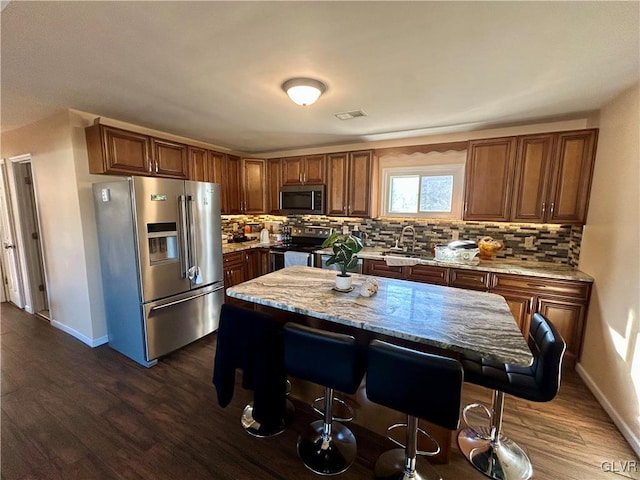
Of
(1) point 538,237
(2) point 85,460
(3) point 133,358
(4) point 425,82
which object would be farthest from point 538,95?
(3) point 133,358

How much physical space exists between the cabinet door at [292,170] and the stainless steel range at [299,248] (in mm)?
846

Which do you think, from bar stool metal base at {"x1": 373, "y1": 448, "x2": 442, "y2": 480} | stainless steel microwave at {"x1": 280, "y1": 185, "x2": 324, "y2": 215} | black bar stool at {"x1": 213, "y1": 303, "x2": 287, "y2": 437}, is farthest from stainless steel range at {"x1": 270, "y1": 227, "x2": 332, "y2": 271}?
bar stool metal base at {"x1": 373, "y1": 448, "x2": 442, "y2": 480}

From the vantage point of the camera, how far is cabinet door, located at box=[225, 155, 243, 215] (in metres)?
4.23

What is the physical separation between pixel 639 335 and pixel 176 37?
3.48 metres

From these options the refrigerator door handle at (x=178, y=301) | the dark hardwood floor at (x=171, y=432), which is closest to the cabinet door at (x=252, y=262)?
the refrigerator door handle at (x=178, y=301)

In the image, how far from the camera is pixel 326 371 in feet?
4.67

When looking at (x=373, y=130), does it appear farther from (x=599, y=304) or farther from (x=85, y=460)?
(x=85, y=460)

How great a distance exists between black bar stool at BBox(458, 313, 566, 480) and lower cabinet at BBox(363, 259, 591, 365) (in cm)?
129

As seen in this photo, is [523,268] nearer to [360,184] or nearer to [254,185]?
[360,184]

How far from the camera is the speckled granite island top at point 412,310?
4.11ft

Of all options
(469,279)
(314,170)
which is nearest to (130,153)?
(314,170)

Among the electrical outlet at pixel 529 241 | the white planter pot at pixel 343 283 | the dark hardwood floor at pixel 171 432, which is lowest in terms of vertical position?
the dark hardwood floor at pixel 171 432

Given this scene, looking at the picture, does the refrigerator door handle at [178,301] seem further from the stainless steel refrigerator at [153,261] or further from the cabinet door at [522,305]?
the cabinet door at [522,305]

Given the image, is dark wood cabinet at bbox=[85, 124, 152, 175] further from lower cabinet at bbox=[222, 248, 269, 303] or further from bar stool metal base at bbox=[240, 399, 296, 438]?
bar stool metal base at bbox=[240, 399, 296, 438]
